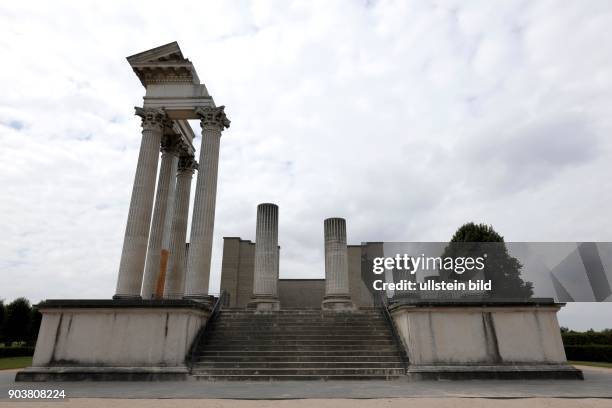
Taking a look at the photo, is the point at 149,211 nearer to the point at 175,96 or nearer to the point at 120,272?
the point at 120,272

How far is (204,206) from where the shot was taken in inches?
866

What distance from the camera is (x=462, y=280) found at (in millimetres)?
40938

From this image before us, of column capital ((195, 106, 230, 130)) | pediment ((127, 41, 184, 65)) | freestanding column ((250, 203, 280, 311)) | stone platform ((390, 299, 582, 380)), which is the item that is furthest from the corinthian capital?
stone platform ((390, 299, 582, 380))

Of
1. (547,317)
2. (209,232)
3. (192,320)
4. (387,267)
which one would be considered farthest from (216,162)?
(387,267)

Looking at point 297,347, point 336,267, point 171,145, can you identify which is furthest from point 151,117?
point 297,347

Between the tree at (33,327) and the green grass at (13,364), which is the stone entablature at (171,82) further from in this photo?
the tree at (33,327)

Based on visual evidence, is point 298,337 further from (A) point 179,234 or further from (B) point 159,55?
(B) point 159,55

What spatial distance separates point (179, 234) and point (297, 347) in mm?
14105

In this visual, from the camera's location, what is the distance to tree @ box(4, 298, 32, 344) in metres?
40.4

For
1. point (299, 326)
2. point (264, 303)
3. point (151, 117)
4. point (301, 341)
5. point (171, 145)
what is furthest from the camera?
point (171, 145)

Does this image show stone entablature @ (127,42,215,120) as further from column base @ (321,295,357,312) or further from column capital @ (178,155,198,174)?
column base @ (321,295,357,312)

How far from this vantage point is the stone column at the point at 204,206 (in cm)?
2086

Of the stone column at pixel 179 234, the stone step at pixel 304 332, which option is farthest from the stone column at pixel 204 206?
the stone column at pixel 179 234

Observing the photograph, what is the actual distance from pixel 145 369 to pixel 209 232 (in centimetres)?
915
